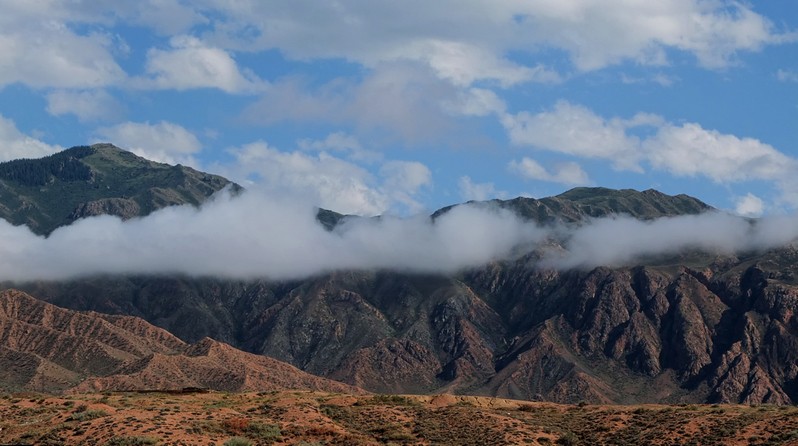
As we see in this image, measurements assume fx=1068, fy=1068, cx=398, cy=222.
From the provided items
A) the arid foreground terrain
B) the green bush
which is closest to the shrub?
the arid foreground terrain

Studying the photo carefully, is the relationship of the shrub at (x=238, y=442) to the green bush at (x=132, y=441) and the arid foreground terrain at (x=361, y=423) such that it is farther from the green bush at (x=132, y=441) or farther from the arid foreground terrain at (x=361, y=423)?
the green bush at (x=132, y=441)

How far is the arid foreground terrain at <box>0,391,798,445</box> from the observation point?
310 ft

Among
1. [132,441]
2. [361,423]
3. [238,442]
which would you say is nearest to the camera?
[132,441]

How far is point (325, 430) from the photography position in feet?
329

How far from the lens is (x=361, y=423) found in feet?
362

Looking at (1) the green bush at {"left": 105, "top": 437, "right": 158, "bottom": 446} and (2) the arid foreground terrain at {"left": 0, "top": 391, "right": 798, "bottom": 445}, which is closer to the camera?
(1) the green bush at {"left": 105, "top": 437, "right": 158, "bottom": 446}

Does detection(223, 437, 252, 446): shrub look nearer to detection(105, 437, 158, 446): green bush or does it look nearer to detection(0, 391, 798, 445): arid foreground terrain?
detection(0, 391, 798, 445): arid foreground terrain

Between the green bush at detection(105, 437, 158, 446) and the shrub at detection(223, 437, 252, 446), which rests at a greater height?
the shrub at detection(223, 437, 252, 446)

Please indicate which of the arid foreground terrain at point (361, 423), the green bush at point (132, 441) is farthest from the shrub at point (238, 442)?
the green bush at point (132, 441)

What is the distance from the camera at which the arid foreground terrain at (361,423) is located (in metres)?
94.5

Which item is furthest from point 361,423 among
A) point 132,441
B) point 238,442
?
point 132,441

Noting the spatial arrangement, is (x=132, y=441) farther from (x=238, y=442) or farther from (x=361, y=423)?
(x=361, y=423)

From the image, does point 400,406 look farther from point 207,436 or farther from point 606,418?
point 207,436

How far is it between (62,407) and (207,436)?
2720cm
